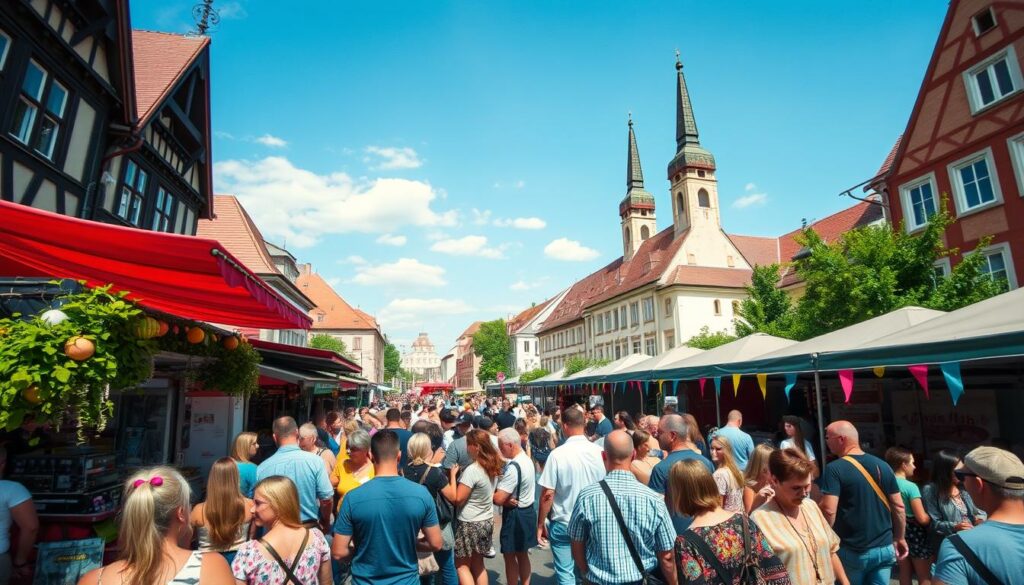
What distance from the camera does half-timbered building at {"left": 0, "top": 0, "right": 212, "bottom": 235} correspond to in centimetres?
838

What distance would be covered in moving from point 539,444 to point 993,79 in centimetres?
1882

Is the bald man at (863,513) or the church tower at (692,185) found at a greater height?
the church tower at (692,185)

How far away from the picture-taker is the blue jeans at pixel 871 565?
159 inches

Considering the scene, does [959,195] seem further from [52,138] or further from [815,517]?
[52,138]

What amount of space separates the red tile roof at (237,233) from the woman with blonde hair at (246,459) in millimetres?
22326

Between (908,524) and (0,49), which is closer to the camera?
(908,524)

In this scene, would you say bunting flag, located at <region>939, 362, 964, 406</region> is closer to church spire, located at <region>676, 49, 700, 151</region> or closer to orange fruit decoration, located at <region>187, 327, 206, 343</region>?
orange fruit decoration, located at <region>187, 327, 206, 343</region>

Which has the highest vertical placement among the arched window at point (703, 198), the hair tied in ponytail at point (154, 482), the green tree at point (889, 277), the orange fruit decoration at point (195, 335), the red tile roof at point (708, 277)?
the arched window at point (703, 198)

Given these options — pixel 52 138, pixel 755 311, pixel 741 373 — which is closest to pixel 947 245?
pixel 755 311

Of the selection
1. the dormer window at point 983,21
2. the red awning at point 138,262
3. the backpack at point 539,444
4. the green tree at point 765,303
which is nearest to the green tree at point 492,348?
the green tree at point 765,303

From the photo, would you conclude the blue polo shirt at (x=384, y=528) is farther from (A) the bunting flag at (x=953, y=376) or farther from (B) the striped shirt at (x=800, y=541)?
(A) the bunting flag at (x=953, y=376)

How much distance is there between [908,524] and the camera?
15.5 feet

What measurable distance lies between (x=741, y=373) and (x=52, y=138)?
12.9 m

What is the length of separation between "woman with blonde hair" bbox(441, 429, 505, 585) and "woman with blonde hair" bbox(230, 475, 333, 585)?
202 cm
